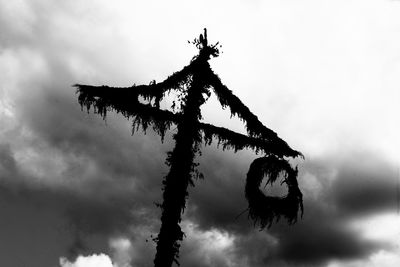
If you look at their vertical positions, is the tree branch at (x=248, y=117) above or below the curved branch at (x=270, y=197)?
above

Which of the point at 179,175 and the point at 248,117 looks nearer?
the point at 179,175

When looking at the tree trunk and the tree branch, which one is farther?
the tree branch

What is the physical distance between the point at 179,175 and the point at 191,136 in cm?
94

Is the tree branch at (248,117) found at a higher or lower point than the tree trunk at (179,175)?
higher

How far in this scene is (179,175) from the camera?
9328 mm

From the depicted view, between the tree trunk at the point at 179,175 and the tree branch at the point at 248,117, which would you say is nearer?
the tree trunk at the point at 179,175

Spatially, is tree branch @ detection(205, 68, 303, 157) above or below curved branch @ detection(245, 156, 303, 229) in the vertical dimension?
above

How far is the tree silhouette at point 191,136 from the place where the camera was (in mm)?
9109

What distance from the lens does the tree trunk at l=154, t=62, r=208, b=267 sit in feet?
28.9

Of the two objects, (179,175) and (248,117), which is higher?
(248,117)

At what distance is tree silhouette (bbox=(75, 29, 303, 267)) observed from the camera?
9.11m

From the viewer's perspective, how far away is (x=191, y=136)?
964 centimetres

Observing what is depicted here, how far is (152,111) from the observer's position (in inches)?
382

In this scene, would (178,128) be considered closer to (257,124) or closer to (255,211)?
(257,124)
